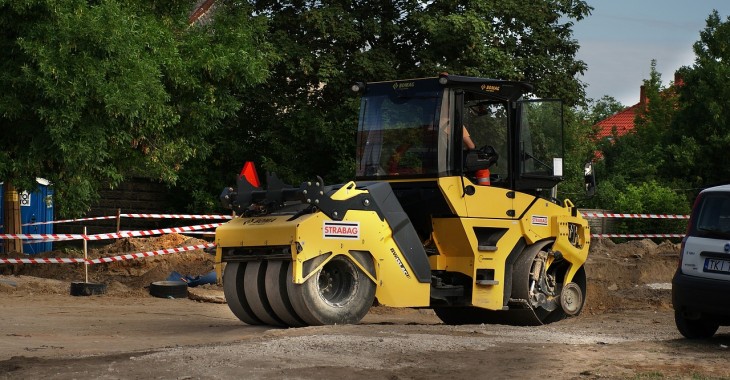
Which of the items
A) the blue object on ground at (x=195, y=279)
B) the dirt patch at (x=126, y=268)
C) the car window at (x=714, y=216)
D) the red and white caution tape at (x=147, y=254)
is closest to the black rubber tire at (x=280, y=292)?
the car window at (x=714, y=216)

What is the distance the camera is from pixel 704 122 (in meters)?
45.6

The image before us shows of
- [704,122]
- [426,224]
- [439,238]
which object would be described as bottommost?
[439,238]

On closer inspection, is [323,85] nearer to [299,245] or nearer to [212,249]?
[212,249]

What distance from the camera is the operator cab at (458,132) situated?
13.7 m

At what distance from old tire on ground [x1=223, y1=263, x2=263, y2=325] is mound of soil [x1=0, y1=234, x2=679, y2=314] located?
6.95m

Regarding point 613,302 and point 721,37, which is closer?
point 613,302

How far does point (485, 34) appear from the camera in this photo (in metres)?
33.0

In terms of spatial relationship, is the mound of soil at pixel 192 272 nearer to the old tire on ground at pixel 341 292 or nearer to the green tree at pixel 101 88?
the green tree at pixel 101 88

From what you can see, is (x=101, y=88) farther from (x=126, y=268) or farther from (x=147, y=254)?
(x=126, y=268)

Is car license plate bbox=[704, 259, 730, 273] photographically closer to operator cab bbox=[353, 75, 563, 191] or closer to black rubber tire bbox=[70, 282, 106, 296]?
operator cab bbox=[353, 75, 563, 191]

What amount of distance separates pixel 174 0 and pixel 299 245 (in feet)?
47.2

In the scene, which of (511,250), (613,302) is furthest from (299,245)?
(613,302)

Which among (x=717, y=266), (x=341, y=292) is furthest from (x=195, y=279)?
(x=717, y=266)

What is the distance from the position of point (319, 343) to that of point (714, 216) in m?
4.78
